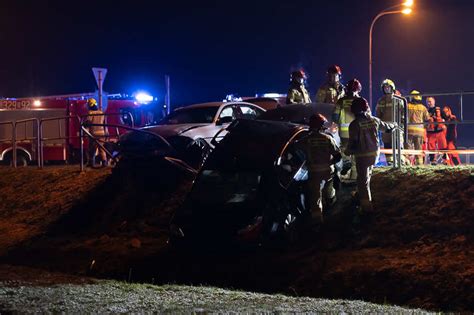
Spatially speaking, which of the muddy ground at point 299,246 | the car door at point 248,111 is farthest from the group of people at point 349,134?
the car door at point 248,111

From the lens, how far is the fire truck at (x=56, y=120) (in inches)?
896

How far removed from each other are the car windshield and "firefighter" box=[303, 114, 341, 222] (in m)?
4.09

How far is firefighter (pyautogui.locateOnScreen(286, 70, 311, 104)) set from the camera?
43.8 feet

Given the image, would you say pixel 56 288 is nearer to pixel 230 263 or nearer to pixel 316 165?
pixel 230 263

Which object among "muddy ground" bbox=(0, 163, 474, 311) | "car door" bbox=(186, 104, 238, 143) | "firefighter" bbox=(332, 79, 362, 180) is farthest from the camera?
"car door" bbox=(186, 104, 238, 143)

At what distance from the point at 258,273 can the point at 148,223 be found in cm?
349

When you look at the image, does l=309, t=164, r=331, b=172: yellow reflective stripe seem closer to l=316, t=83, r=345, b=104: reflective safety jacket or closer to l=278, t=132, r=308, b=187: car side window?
l=278, t=132, r=308, b=187: car side window

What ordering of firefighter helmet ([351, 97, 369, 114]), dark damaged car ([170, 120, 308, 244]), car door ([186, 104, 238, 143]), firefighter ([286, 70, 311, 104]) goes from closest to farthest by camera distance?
dark damaged car ([170, 120, 308, 244]) < firefighter helmet ([351, 97, 369, 114]) < car door ([186, 104, 238, 143]) < firefighter ([286, 70, 311, 104])

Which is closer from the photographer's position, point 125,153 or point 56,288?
point 56,288

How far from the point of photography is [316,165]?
10016 millimetres

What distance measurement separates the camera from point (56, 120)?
2317cm

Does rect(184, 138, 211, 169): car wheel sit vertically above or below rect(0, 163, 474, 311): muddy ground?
above

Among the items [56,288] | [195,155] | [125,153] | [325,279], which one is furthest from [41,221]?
[325,279]

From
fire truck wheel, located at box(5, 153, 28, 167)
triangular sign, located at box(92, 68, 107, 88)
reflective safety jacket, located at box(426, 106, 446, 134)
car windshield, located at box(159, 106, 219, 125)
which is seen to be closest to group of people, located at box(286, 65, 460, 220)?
car windshield, located at box(159, 106, 219, 125)
